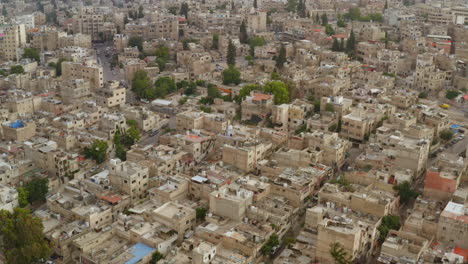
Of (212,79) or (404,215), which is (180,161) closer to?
(404,215)

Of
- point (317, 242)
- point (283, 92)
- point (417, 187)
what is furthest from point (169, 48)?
point (317, 242)

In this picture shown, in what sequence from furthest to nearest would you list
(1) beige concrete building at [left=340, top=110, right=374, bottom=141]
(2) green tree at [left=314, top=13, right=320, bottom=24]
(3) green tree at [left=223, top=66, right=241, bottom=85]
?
(2) green tree at [left=314, top=13, right=320, bottom=24] → (3) green tree at [left=223, top=66, right=241, bottom=85] → (1) beige concrete building at [left=340, top=110, right=374, bottom=141]

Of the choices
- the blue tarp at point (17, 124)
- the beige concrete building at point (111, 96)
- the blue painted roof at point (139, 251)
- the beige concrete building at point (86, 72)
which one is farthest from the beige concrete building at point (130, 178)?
the beige concrete building at point (86, 72)

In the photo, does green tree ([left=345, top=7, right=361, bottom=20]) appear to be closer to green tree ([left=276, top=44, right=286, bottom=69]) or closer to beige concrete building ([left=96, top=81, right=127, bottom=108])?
green tree ([left=276, top=44, right=286, bottom=69])

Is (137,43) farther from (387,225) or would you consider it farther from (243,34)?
(387,225)

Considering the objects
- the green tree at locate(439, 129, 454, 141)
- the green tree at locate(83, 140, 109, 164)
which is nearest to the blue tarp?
the green tree at locate(83, 140, 109, 164)

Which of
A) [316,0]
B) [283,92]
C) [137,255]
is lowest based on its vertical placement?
[137,255]
